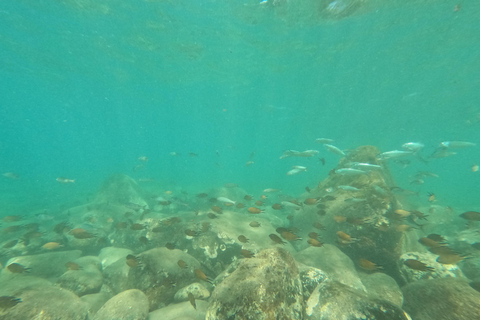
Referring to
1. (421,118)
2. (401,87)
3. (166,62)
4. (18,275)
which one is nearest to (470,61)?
(401,87)

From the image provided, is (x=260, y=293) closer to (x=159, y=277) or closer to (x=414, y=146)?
(x=159, y=277)

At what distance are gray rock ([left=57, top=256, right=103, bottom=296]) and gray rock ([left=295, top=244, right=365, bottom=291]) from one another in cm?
569

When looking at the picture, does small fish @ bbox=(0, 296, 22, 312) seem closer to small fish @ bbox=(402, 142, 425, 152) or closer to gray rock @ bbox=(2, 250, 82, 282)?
gray rock @ bbox=(2, 250, 82, 282)

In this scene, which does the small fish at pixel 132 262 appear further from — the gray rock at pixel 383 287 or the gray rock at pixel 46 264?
the gray rock at pixel 383 287

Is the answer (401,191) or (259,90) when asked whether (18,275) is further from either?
(259,90)

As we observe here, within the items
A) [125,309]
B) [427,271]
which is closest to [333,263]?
[427,271]

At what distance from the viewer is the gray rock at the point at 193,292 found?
4.75 meters

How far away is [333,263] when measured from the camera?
5.61 meters

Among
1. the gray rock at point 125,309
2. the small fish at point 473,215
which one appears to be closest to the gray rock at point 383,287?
the small fish at point 473,215

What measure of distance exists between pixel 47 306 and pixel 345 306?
527cm

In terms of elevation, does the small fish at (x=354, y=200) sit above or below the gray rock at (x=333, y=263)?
above

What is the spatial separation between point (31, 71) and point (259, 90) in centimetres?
3466

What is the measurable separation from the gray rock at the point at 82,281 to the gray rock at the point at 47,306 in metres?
1.16

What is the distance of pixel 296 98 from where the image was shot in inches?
1608
